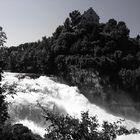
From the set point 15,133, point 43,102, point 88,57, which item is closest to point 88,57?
point 88,57

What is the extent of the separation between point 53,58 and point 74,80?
25.3 ft

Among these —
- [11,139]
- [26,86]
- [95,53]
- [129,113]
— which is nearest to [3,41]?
[11,139]

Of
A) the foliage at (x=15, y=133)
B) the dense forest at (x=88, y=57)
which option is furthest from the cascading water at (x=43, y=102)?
the foliage at (x=15, y=133)

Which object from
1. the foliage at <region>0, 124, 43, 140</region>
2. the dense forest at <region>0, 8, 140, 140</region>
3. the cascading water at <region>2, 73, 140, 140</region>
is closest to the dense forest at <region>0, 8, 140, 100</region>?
the dense forest at <region>0, 8, 140, 140</region>

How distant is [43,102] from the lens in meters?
48.7

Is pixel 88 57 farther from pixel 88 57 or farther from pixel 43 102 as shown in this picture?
pixel 43 102

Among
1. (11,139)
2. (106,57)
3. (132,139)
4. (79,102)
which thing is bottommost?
(132,139)

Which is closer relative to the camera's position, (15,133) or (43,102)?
(15,133)

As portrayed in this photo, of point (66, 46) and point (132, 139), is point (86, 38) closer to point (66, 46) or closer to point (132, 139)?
point (66, 46)

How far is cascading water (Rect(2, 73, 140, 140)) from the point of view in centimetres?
4478

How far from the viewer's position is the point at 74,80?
5988cm

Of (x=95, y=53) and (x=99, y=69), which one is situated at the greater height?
(x=95, y=53)

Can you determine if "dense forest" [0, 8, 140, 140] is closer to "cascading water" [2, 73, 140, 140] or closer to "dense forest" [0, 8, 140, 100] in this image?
"dense forest" [0, 8, 140, 100]

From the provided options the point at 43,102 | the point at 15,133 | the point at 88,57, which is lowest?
the point at 15,133
